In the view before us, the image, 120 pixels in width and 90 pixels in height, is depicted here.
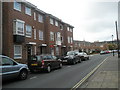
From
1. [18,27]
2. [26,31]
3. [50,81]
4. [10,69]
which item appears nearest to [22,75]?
[10,69]

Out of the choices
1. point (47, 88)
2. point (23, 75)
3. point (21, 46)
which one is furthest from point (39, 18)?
point (47, 88)

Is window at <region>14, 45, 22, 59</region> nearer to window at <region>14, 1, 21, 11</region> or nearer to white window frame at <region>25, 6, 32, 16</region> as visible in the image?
window at <region>14, 1, 21, 11</region>

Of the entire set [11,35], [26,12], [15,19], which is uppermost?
[26,12]

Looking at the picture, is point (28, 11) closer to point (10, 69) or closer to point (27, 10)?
point (27, 10)

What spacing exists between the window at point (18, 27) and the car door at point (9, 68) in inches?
371

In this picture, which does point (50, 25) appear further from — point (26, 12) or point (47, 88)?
point (47, 88)

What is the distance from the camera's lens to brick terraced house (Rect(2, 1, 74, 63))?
17.1 m

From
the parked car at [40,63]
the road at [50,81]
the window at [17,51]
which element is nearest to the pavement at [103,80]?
the road at [50,81]

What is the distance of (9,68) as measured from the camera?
8664 mm

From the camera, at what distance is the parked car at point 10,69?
8.30 metres

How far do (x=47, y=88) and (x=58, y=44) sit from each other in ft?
78.6

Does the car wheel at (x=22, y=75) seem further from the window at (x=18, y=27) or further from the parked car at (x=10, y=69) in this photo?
the window at (x=18, y=27)

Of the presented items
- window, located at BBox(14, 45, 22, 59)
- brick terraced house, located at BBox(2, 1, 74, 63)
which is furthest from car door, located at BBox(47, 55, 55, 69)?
window, located at BBox(14, 45, 22, 59)

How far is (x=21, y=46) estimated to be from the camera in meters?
19.0
